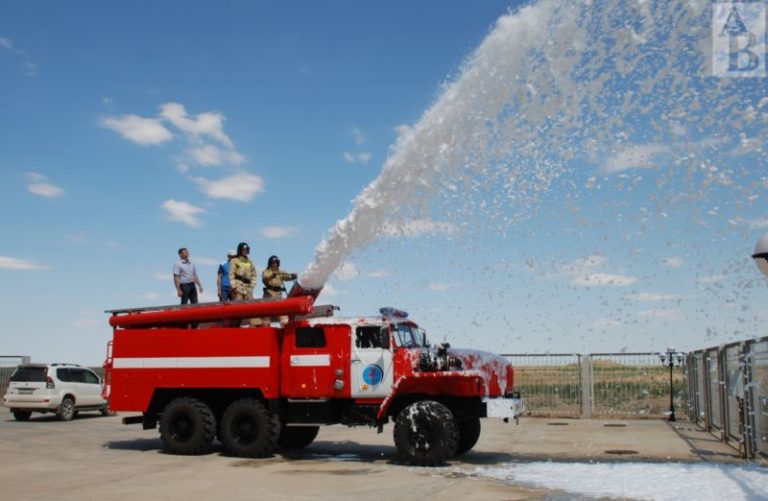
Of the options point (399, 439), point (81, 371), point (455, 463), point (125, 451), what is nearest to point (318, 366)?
point (399, 439)

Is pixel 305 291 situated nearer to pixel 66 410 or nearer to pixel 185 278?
pixel 185 278

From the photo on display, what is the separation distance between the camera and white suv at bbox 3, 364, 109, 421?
23375mm

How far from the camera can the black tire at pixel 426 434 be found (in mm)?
12758

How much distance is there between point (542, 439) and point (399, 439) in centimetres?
616

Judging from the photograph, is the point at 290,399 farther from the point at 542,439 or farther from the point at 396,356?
the point at 542,439

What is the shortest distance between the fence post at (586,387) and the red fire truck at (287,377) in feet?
38.1

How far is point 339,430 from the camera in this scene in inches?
844

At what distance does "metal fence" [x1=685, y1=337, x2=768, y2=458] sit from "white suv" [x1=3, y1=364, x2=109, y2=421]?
755 inches

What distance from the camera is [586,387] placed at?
83.9 ft

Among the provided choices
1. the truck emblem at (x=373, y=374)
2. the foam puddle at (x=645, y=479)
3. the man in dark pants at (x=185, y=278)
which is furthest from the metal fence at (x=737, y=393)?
the man in dark pants at (x=185, y=278)

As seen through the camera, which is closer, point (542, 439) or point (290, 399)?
point (290, 399)

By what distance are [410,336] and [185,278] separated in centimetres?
601

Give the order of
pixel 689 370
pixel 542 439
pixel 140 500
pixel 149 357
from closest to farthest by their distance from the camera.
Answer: pixel 140 500 → pixel 149 357 → pixel 542 439 → pixel 689 370

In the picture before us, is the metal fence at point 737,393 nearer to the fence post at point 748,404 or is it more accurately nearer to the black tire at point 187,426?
the fence post at point 748,404
